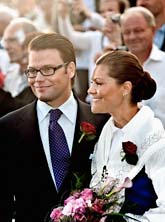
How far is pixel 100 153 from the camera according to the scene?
4090 mm

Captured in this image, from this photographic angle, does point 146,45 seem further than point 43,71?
Yes

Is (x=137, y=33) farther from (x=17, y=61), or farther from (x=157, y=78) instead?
(x=17, y=61)

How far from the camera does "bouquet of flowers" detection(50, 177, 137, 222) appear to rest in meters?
3.71

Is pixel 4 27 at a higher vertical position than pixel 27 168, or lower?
lower

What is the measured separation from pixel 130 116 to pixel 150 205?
595mm

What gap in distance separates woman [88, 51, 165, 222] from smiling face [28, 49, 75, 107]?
283 millimetres

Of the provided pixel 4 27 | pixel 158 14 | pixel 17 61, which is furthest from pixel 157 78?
pixel 4 27

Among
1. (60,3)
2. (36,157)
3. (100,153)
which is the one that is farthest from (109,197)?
(60,3)

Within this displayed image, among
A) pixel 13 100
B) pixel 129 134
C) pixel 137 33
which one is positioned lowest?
pixel 13 100

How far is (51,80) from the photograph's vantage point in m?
4.25

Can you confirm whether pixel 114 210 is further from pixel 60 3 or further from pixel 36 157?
pixel 60 3

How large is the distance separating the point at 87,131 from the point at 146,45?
6.34ft

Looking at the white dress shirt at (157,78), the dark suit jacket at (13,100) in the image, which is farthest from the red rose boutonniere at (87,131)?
the dark suit jacket at (13,100)

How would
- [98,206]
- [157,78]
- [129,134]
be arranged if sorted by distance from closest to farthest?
[98,206], [129,134], [157,78]
